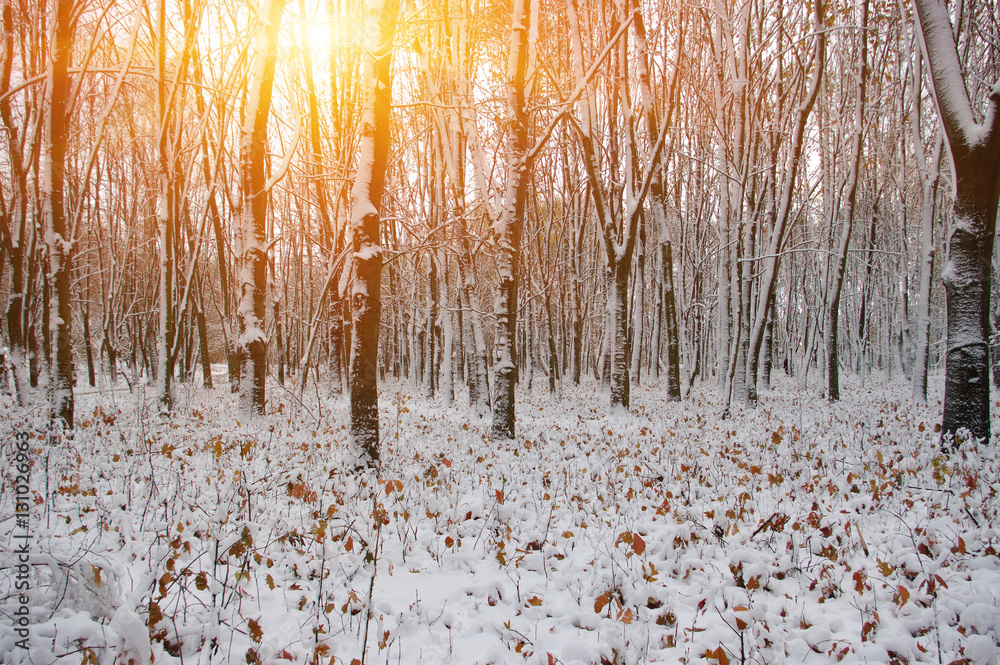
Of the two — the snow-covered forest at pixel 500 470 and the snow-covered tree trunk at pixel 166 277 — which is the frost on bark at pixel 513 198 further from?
the snow-covered tree trunk at pixel 166 277

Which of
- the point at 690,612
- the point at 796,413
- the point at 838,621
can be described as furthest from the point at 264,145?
the point at 796,413

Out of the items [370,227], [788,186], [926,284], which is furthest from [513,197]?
[926,284]

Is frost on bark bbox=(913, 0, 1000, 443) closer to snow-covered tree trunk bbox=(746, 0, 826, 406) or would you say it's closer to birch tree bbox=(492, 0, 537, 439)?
snow-covered tree trunk bbox=(746, 0, 826, 406)

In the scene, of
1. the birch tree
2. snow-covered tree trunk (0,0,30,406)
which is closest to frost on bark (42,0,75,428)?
snow-covered tree trunk (0,0,30,406)

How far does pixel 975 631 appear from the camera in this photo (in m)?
2.30

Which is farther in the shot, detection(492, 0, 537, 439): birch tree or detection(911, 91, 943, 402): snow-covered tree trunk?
detection(911, 91, 943, 402): snow-covered tree trunk

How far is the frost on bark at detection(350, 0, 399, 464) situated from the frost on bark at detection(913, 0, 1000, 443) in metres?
6.17

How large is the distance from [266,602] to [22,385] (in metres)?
8.32

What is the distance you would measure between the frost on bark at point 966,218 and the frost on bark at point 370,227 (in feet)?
20.2

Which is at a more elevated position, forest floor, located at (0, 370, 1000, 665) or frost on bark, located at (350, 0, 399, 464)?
frost on bark, located at (350, 0, 399, 464)

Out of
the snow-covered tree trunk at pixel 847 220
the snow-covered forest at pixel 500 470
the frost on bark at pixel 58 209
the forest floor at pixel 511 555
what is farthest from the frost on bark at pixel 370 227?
the snow-covered tree trunk at pixel 847 220

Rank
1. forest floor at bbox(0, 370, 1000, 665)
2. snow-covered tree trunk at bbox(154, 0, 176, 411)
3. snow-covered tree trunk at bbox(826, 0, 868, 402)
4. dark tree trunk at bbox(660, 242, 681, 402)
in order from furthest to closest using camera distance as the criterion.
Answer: dark tree trunk at bbox(660, 242, 681, 402)
snow-covered tree trunk at bbox(826, 0, 868, 402)
snow-covered tree trunk at bbox(154, 0, 176, 411)
forest floor at bbox(0, 370, 1000, 665)

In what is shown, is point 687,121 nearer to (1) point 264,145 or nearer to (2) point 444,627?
(1) point 264,145

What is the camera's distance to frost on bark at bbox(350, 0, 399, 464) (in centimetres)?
519
